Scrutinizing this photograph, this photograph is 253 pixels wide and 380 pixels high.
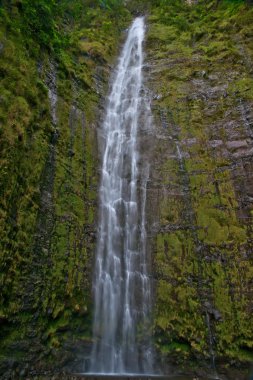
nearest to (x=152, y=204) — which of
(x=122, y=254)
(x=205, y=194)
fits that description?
(x=205, y=194)

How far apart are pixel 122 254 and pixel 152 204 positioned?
5.76 ft

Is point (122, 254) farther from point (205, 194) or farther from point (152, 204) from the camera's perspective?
point (205, 194)

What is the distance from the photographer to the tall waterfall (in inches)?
276

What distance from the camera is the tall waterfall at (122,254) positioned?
7016 millimetres

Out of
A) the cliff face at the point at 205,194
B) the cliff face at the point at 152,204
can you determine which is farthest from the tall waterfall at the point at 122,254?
the cliff face at the point at 205,194

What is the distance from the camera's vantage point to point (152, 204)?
8844mm

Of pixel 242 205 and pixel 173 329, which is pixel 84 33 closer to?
pixel 242 205

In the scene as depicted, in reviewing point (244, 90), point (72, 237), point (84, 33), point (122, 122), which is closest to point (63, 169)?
point (72, 237)

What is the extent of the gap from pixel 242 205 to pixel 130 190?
3.26 m

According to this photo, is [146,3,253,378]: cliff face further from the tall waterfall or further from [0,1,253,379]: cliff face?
the tall waterfall

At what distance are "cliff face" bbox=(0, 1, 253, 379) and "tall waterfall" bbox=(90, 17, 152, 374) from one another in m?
0.31

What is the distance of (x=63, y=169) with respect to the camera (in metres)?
8.20

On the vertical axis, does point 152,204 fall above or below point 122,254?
above

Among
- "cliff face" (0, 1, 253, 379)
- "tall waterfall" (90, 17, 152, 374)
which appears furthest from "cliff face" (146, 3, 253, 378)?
"tall waterfall" (90, 17, 152, 374)
